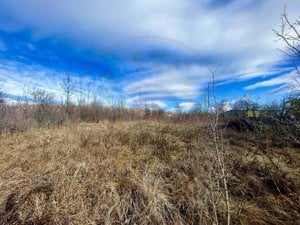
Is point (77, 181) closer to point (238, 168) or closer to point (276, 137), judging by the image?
point (238, 168)

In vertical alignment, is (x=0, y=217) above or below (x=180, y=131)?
below

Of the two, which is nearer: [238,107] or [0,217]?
[0,217]

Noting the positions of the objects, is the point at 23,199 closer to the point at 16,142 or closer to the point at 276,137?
the point at 16,142

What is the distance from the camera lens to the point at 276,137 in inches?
257

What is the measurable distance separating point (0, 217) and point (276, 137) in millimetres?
6310

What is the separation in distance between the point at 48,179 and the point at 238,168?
3727 mm

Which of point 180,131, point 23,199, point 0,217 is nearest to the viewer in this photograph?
point 0,217

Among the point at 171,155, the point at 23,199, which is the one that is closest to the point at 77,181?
the point at 23,199

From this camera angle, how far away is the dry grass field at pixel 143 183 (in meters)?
3.80

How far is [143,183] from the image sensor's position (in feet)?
14.4

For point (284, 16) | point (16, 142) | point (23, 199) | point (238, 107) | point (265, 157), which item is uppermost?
point (284, 16)

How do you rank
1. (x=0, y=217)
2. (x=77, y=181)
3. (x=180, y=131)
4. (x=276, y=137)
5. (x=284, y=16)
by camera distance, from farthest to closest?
(x=180, y=131), (x=276, y=137), (x=77, y=181), (x=0, y=217), (x=284, y=16)

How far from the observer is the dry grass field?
380 cm

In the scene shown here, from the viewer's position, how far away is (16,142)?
6605mm
